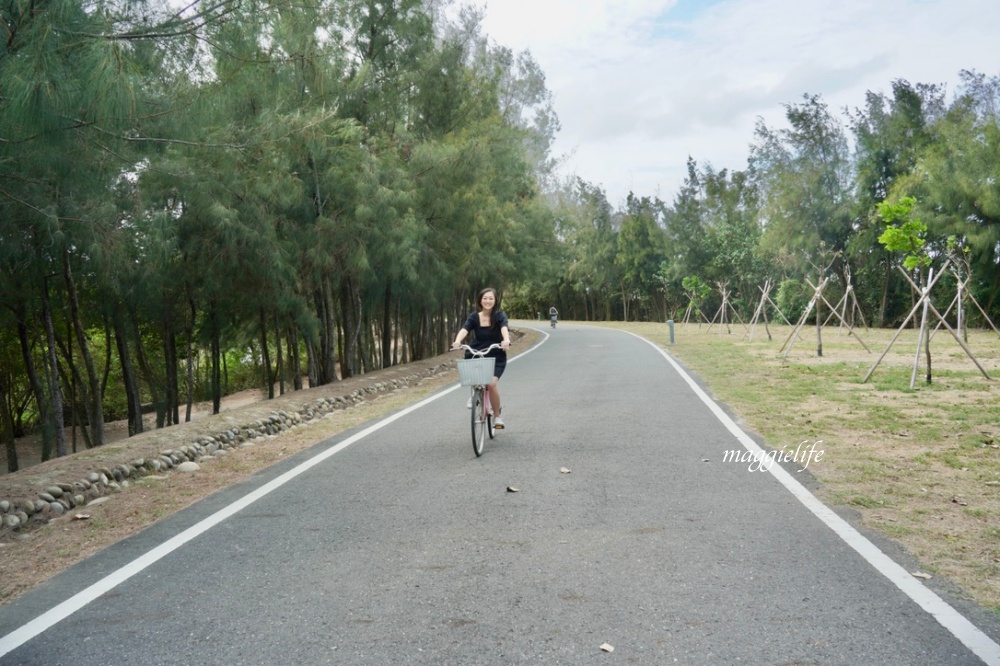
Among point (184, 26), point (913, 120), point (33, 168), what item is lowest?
point (33, 168)

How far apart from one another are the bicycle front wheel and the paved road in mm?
505

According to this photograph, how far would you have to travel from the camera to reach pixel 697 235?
190ft

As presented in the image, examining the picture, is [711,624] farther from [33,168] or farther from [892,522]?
[33,168]

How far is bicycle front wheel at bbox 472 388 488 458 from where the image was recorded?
789cm

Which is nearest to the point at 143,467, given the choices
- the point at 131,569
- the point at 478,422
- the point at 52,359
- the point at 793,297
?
the point at 478,422

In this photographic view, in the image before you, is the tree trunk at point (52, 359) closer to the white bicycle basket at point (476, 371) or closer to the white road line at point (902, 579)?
the white bicycle basket at point (476, 371)

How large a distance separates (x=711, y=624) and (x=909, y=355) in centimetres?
1872

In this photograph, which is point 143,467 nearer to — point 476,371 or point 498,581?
point 476,371

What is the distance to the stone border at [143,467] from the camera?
6324 millimetres

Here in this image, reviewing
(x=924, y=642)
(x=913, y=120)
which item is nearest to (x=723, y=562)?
(x=924, y=642)

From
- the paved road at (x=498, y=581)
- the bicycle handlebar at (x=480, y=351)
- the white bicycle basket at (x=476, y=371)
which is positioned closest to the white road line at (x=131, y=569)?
the paved road at (x=498, y=581)

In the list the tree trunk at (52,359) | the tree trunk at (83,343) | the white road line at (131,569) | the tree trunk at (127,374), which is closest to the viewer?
the white road line at (131,569)

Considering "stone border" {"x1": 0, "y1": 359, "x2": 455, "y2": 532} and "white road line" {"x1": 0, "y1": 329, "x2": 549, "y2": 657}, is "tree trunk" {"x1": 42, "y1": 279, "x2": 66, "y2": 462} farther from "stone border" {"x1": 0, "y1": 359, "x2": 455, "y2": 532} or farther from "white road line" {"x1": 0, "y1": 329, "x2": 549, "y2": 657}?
"white road line" {"x1": 0, "y1": 329, "x2": 549, "y2": 657}

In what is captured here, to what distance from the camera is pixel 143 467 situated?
8.16 meters
